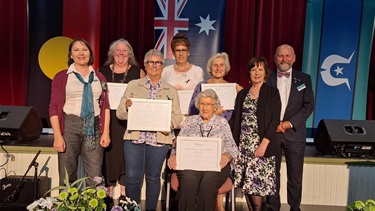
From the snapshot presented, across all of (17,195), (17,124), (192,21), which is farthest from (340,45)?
(17,195)

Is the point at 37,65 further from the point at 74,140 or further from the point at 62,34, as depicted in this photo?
the point at 74,140

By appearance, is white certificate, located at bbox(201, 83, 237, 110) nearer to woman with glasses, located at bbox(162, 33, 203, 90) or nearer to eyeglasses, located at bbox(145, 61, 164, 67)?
woman with glasses, located at bbox(162, 33, 203, 90)

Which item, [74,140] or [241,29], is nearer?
[74,140]

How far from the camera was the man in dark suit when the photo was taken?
3492 mm

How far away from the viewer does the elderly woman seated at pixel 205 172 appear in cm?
301

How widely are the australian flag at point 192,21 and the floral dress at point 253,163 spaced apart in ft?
6.01

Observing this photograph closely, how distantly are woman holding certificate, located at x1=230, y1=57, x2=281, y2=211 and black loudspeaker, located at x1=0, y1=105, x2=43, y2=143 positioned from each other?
6.95 feet

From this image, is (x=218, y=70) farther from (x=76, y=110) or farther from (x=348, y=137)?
(x=348, y=137)

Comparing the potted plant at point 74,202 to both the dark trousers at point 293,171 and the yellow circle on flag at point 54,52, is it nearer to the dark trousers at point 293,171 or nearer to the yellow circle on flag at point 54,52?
the dark trousers at point 293,171

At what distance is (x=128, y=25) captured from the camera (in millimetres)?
4781

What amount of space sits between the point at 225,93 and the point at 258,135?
1.51ft

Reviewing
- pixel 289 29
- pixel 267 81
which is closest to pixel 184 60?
pixel 267 81

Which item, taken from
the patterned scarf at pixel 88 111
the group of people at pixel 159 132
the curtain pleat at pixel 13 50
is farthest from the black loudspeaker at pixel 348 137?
the curtain pleat at pixel 13 50

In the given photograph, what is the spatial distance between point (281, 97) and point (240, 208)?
4.08ft
